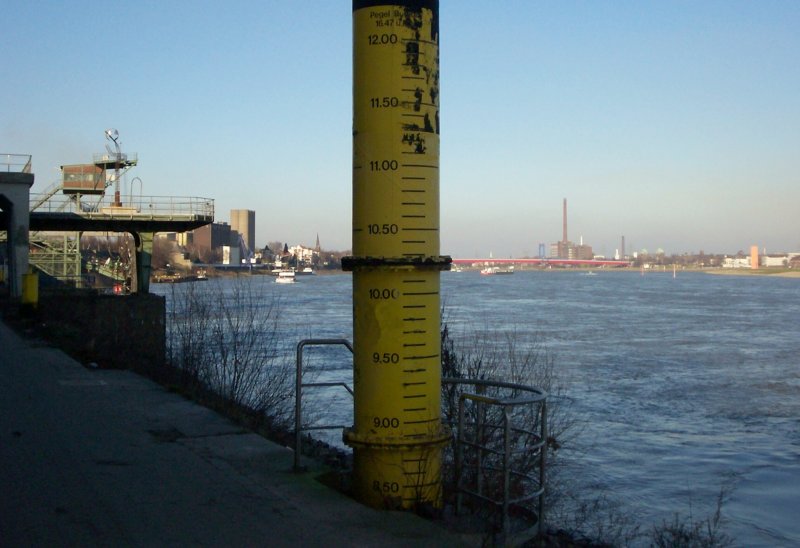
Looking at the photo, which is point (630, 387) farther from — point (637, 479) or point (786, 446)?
point (637, 479)

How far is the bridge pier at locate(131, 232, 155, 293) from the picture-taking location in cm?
4341

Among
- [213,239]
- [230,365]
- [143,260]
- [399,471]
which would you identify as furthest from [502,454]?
[213,239]

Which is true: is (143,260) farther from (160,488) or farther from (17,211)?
(160,488)

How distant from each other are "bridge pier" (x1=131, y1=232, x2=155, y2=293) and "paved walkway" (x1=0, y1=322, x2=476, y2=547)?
33953mm

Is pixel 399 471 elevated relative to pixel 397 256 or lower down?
lower down

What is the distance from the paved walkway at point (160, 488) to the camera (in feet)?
17.4

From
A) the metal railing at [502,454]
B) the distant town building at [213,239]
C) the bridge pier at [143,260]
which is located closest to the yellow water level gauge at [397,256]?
the metal railing at [502,454]

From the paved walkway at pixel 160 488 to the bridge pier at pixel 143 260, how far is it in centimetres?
3395

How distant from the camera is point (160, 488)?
6434 millimetres

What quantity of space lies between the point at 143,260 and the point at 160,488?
128 feet

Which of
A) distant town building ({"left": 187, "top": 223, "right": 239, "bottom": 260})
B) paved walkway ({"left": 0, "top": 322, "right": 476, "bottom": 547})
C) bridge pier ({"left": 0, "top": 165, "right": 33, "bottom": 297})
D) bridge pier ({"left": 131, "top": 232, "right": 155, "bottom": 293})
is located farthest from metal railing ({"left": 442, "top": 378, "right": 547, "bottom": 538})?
distant town building ({"left": 187, "top": 223, "right": 239, "bottom": 260})

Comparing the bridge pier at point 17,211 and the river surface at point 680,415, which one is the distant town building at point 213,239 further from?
the river surface at point 680,415

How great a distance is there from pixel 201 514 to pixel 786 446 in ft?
38.3

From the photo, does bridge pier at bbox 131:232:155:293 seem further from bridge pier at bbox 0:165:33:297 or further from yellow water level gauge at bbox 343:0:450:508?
yellow water level gauge at bbox 343:0:450:508
